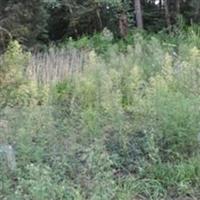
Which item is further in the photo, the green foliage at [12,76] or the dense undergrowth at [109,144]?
the green foliage at [12,76]

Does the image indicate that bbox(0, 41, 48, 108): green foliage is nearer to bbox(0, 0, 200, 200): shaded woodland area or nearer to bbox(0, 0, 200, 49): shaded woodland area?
bbox(0, 0, 200, 200): shaded woodland area

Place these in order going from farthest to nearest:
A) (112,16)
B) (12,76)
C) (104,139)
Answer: (112,16) < (12,76) < (104,139)

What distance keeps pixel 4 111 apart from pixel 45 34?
7425 mm

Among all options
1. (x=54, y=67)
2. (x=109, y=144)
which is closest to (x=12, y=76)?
(x=54, y=67)

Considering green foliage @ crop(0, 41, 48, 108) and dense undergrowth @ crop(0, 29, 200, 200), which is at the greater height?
green foliage @ crop(0, 41, 48, 108)

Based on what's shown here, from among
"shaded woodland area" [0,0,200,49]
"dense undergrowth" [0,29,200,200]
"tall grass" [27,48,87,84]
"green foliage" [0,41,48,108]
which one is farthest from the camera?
"shaded woodland area" [0,0,200,49]

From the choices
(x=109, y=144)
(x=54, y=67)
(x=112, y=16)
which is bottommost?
(x=109, y=144)

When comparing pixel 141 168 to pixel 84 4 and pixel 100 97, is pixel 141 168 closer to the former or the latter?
pixel 100 97

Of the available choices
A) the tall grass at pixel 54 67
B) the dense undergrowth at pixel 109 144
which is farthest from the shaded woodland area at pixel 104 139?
the tall grass at pixel 54 67

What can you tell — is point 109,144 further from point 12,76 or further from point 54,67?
point 54,67

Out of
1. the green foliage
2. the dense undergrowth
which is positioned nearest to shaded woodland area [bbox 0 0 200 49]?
the green foliage

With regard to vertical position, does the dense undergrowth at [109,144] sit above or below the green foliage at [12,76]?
below

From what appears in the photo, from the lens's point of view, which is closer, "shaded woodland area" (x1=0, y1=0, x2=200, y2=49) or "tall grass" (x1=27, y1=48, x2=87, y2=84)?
"tall grass" (x1=27, y1=48, x2=87, y2=84)

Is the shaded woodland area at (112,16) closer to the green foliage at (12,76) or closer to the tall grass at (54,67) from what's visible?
the tall grass at (54,67)
